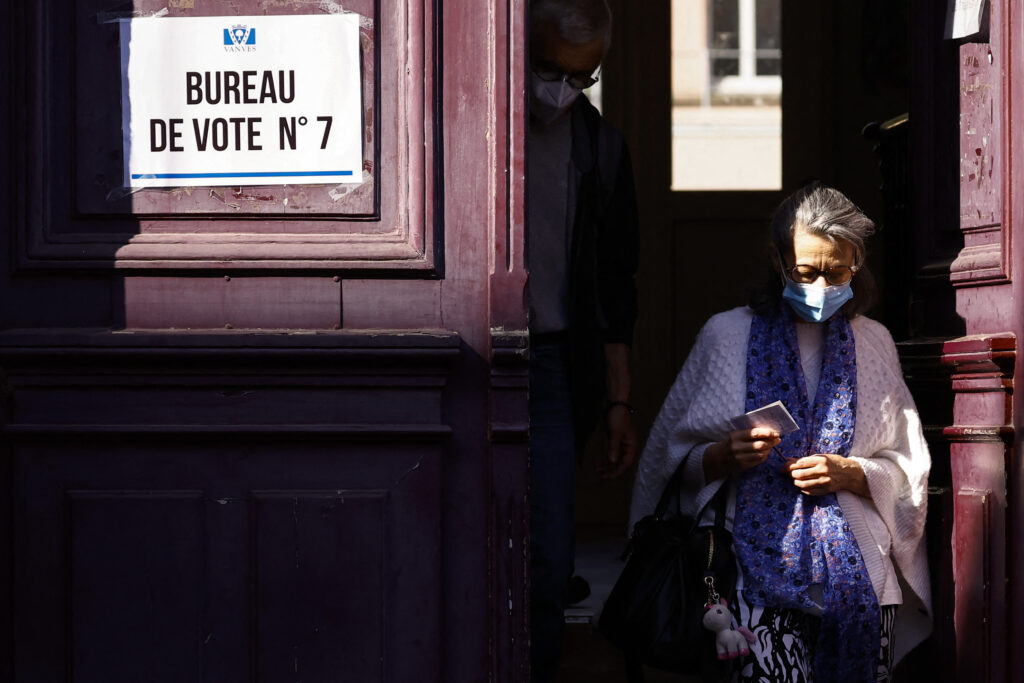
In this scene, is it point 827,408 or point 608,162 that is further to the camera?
point 608,162

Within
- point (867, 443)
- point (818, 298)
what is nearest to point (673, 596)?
point (867, 443)

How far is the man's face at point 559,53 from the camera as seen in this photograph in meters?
3.89

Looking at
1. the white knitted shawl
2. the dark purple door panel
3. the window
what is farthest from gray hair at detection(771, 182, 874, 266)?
the window

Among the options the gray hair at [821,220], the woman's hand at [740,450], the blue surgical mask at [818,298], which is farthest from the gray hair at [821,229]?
the woman's hand at [740,450]

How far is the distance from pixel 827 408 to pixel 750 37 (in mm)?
3840

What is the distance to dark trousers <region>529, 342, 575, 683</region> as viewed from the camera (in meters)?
3.94

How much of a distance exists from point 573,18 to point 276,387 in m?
1.36

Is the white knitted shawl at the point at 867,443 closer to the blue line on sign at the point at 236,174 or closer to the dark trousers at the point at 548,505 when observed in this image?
the dark trousers at the point at 548,505

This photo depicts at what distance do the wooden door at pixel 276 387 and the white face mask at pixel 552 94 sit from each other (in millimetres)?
253

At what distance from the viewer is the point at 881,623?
378cm

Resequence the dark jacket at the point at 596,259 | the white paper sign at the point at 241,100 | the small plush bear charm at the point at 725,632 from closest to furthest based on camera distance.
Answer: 1. the small plush bear charm at the point at 725,632
2. the white paper sign at the point at 241,100
3. the dark jacket at the point at 596,259

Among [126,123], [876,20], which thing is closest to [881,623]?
[126,123]

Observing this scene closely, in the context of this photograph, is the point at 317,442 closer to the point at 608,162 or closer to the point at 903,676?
the point at 608,162

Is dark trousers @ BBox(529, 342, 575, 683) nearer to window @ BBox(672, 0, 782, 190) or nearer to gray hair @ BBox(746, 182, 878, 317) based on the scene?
gray hair @ BBox(746, 182, 878, 317)
